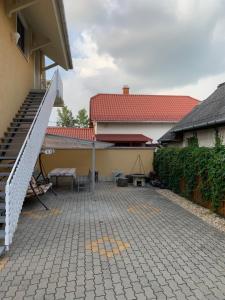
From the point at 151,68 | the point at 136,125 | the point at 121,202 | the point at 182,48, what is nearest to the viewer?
the point at 121,202

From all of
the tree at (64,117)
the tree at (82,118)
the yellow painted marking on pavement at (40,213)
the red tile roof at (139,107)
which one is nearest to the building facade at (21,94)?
the yellow painted marking on pavement at (40,213)

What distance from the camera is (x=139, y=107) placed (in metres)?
24.6

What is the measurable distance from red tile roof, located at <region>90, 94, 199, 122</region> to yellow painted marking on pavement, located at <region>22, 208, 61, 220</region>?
14.2 m

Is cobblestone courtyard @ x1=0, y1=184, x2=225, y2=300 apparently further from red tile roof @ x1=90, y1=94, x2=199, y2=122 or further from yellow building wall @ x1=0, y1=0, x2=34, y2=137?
red tile roof @ x1=90, y1=94, x2=199, y2=122

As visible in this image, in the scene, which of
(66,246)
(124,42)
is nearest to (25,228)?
(66,246)

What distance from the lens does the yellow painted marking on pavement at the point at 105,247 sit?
5.12m

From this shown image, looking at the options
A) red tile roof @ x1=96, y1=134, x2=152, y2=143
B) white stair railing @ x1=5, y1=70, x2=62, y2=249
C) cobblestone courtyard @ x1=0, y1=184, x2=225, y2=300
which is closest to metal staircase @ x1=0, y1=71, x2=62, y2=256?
white stair railing @ x1=5, y1=70, x2=62, y2=249

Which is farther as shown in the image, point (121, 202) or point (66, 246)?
point (121, 202)

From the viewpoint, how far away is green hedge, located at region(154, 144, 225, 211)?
7941mm

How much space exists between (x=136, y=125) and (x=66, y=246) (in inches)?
724

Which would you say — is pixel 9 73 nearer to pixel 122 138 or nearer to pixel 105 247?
pixel 105 247

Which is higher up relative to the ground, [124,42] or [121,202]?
[124,42]

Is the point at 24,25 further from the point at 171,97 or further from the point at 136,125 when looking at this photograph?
the point at 171,97

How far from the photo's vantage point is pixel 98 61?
18.7 meters
